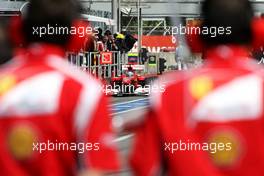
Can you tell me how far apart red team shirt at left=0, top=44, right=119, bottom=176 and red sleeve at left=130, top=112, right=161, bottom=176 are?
132mm

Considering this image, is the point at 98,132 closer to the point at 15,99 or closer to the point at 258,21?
the point at 15,99

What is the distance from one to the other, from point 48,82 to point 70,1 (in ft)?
1.10

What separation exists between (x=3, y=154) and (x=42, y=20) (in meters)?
0.54

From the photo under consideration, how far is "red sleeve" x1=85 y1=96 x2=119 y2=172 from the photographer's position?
2.73 m

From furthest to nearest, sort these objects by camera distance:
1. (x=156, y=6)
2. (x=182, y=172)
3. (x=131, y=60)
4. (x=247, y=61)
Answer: (x=156, y=6), (x=131, y=60), (x=247, y=61), (x=182, y=172)

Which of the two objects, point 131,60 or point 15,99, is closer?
point 15,99

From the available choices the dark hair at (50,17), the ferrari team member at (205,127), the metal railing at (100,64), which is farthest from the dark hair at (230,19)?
the metal railing at (100,64)

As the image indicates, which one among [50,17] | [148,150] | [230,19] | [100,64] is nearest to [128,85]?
[100,64]

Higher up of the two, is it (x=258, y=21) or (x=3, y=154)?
(x=258, y=21)

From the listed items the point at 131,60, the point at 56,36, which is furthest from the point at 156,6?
the point at 56,36

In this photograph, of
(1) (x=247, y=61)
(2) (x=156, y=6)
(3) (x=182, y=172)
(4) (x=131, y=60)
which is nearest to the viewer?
(3) (x=182, y=172)

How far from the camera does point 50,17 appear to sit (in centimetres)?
290

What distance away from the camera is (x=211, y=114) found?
2.67 meters

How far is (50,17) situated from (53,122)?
431mm
